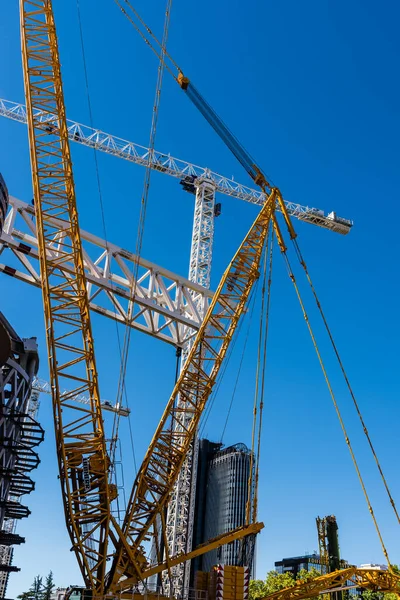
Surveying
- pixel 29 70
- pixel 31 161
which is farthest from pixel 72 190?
pixel 29 70

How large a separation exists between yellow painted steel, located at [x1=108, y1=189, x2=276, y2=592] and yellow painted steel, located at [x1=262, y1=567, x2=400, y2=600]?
7.78 metres

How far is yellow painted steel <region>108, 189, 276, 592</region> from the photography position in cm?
3384

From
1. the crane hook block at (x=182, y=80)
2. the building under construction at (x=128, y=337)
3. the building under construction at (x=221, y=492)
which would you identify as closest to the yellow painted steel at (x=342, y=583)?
the building under construction at (x=128, y=337)

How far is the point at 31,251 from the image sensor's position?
1421 inches

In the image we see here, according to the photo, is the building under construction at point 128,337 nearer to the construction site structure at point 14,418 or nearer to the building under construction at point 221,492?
the construction site structure at point 14,418

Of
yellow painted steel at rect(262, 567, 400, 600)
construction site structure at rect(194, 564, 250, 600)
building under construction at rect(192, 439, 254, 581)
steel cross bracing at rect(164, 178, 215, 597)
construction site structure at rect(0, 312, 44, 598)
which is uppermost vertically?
building under construction at rect(192, 439, 254, 581)

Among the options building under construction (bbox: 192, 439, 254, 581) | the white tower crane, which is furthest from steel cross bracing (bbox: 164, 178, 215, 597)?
building under construction (bbox: 192, 439, 254, 581)

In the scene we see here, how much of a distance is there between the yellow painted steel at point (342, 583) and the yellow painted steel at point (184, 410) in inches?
306

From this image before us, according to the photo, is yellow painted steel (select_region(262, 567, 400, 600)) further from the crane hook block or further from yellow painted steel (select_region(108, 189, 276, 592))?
the crane hook block

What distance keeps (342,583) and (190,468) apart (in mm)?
31925

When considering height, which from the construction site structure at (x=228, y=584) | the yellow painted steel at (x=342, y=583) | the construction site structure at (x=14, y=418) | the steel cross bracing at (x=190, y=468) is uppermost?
the steel cross bracing at (x=190, y=468)

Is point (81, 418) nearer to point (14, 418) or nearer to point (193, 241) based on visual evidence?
point (14, 418)

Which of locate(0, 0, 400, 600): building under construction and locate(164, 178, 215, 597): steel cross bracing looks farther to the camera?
locate(164, 178, 215, 597): steel cross bracing

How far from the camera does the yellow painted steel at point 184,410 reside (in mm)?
33844
